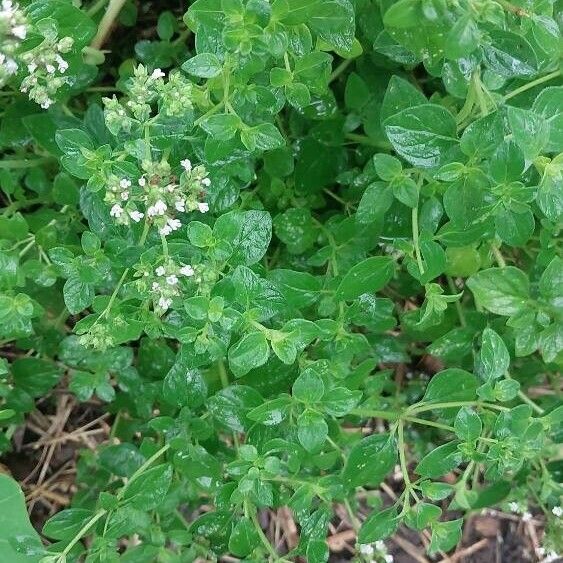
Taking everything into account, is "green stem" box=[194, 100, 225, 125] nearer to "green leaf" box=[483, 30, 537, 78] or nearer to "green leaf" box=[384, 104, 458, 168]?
"green leaf" box=[384, 104, 458, 168]

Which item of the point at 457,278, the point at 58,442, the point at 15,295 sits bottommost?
the point at 58,442

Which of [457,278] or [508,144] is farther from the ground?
→ [508,144]

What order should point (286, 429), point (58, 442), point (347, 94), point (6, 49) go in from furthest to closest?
point (58, 442)
point (347, 94)
point (286, 429)
point (6, 49)

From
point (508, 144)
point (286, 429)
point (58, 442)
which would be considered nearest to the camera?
point (508, 144)

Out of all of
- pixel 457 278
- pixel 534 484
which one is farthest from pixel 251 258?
pixel 534 484

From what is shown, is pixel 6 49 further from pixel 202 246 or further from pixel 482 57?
pixel 482 57

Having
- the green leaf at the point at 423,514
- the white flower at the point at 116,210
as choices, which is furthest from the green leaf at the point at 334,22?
the green leaf at the point at 423,514

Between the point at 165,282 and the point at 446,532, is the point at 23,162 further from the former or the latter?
the point at 446,532

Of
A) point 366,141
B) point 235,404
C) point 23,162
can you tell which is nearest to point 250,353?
point 235,404
